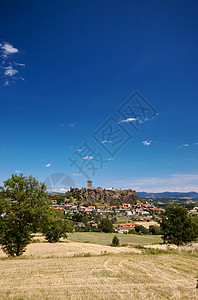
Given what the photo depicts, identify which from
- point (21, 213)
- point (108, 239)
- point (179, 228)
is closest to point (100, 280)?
point (21, 213)

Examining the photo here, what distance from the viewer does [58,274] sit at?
9188 mm

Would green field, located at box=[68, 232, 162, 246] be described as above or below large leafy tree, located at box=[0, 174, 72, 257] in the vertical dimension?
below

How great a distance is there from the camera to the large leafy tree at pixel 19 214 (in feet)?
48.5

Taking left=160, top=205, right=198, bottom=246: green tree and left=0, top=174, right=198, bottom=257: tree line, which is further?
left=160, top=205, right=198, bottom=246: green tree

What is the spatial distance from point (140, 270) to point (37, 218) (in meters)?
9.66

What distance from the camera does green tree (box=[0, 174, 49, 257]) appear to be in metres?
14.8

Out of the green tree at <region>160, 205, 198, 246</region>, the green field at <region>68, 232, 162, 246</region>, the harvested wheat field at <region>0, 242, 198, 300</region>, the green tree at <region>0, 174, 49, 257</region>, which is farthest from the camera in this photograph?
the green field at <region>68, 232, 162, 246</region>

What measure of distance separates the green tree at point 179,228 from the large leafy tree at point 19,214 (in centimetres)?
2072

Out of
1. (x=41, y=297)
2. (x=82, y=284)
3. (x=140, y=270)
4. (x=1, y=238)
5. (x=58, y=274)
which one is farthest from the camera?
(x=1, y=238)

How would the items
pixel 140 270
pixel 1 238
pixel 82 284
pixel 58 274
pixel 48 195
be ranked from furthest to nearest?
pixel 48 195 < pixel 1 238 < pixel 140 270 < pixel 58 274 < pixel 82 284

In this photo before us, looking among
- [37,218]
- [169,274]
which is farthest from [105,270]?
[37,218]

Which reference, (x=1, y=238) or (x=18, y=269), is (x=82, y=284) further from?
(x=1, y=238)

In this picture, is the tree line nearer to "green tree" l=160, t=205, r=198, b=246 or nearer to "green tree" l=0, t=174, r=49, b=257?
"green tree" l=0, t=174, r=49, b=257

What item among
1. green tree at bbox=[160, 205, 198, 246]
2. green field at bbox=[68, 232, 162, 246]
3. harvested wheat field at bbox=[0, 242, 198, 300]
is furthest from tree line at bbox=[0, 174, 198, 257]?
green field at bbox=[68, 232, 162, 246]
